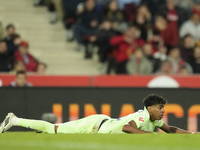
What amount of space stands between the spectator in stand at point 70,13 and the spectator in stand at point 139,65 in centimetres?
244

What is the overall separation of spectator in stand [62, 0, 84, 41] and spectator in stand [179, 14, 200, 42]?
9.38ft

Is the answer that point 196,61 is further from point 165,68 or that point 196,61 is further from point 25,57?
point 25,57

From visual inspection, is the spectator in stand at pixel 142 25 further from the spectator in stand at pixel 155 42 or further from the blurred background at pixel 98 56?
the spectator in stand at pixel 155 42

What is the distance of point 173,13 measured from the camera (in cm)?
1375

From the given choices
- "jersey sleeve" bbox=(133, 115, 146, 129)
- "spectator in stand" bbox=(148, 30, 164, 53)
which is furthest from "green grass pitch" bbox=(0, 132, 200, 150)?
"spectator in stand" bbox=(148, 30, 164, 53)

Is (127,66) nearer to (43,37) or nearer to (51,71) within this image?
(51,71)

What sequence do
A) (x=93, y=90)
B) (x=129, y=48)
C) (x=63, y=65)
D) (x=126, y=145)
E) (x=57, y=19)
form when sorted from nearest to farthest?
(x=126, y=145), (x=93, y=90), (x=129, y=48), (x=63, y=65), (x=57, y=19)

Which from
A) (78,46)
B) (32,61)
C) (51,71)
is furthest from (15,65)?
(78,46)

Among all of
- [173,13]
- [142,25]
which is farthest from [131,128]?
[173,13]

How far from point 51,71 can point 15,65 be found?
1541 millimetres

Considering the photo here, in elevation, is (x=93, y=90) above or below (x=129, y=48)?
below

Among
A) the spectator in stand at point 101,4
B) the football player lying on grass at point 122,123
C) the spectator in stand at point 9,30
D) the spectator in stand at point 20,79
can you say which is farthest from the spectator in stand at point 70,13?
the football player lying on grass at point 122,123

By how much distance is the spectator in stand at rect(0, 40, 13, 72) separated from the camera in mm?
11875

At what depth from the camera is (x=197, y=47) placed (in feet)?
40.0
